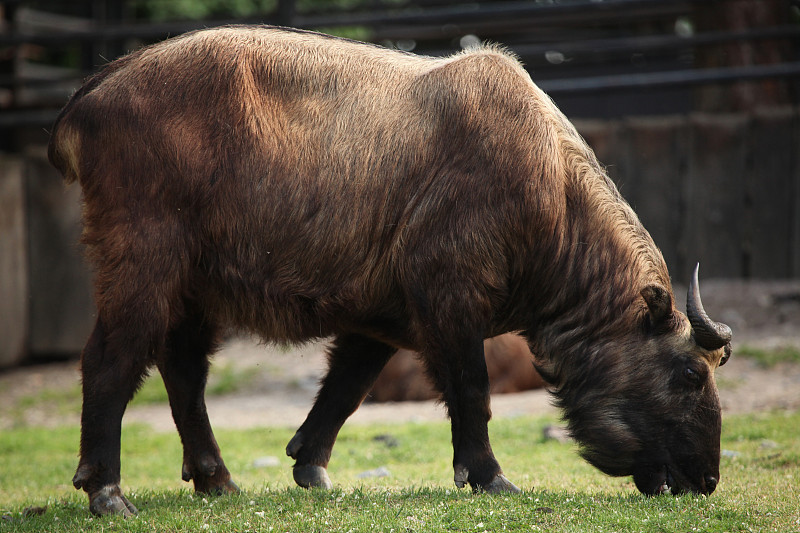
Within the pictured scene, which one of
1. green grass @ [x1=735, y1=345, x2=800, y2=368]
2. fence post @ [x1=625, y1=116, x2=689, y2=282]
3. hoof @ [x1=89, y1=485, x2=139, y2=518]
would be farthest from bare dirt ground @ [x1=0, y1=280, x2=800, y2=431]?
hoof @ [x1=89, y1=485, x2=139, y2=518]

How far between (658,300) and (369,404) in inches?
200

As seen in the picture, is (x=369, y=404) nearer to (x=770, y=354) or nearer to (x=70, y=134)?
(x=770, y=354)

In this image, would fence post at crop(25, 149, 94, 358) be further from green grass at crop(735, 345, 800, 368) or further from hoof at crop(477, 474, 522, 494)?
hoof at crop(477, 474, 522, 494)

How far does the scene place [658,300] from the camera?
14.2 feet

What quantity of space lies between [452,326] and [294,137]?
1211 mm

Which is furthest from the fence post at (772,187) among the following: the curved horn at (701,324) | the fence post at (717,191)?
the curved horn at (701,324)

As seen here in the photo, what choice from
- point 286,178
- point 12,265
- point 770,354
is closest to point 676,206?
point 770,354

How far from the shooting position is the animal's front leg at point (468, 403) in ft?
14.1

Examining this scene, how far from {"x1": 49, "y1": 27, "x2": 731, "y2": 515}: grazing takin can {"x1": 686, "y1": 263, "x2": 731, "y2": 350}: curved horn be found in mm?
10

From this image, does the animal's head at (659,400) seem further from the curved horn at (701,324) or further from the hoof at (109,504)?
the hoof at (109,504)

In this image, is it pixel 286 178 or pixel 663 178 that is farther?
pixel 663 178

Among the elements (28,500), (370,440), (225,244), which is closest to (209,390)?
(370,440)

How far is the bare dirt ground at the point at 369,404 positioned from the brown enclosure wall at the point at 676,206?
36 cm

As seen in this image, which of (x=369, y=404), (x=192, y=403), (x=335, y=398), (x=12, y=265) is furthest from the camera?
(x=12, y=265)
